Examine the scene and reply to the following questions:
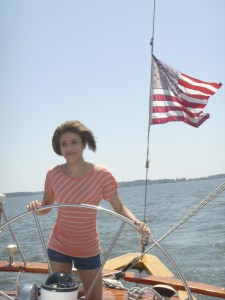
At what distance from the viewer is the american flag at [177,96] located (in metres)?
5.95

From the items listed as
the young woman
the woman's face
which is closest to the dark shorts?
the young woman

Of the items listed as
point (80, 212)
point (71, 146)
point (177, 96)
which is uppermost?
point (177, 96)

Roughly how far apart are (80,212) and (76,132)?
52 cm

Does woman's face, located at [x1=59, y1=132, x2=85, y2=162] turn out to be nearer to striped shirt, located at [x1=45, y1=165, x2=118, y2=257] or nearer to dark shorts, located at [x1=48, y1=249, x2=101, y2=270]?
striped shirt, located at [x1=45, y1=165, x2=118, y2=257]

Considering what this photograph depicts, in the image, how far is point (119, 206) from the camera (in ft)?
8.66

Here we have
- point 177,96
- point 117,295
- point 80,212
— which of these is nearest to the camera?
point 80,212

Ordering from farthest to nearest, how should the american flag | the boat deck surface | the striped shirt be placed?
the american flag
the boat deck surface
the striped shirt

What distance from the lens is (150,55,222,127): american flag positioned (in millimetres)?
5945

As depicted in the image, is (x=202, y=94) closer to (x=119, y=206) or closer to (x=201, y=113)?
(x=201, y=113)

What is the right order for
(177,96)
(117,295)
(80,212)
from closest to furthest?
(80,212)
(117,295)
(177,96)

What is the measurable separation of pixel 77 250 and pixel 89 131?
2.56ft

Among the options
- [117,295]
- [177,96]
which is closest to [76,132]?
[117,295]

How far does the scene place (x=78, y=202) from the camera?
101 inches

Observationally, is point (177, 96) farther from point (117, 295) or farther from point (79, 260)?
point (79, 260)
